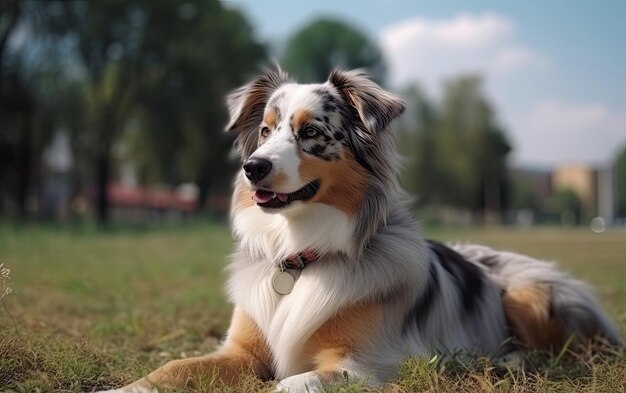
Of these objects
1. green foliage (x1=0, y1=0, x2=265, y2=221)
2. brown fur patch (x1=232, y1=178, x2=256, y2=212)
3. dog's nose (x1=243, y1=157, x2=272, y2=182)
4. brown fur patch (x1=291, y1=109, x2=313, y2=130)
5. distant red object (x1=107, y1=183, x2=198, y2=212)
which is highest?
green foliage (x1=0, y1=0, x2=265, y2=221)

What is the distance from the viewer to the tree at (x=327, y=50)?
41.0 meters

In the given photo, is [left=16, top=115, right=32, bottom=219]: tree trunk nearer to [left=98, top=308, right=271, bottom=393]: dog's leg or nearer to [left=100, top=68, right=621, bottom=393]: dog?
[left=100, top=68, right=621, bottom=393]: dog

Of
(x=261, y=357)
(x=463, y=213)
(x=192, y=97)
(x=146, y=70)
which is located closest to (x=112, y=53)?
(x=146, y=70)

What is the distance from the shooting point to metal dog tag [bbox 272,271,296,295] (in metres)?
4.30

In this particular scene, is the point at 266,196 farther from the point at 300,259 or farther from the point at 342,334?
the point at 342,334

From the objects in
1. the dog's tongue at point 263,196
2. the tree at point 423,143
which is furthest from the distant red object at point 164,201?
the dog's tongue at point 263,196

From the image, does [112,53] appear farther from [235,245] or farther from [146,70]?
[235,245]

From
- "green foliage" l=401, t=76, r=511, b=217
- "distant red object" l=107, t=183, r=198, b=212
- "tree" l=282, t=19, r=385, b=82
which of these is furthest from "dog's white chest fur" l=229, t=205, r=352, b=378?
"distant red object" l=107, t=183, r=198, b=212

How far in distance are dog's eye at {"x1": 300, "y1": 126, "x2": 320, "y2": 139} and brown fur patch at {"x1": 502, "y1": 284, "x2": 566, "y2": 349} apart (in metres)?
2.33

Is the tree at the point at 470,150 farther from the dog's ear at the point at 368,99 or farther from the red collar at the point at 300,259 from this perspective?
the red collar at the point at 300,259

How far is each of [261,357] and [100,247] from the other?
13500mm

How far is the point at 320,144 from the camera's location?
4.27 metres

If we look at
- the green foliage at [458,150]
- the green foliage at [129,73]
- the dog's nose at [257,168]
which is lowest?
the green foliage at [458,150]

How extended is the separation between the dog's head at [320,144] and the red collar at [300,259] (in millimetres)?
339
